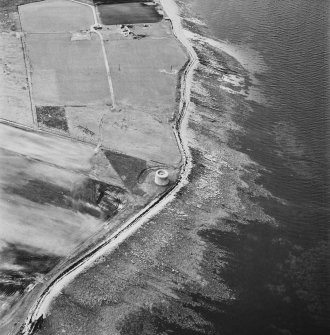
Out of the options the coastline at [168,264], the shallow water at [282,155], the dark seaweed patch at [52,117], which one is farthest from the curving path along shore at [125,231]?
the dark seaweed patch at [52,117]

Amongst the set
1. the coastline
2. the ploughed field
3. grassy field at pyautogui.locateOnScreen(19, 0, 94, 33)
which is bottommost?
the coastline

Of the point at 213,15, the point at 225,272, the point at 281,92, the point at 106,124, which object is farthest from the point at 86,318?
the point at 213,15

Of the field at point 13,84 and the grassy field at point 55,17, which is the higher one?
the grassy field at point 55,17

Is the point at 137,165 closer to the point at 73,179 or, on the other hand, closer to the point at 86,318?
the point at 73,179

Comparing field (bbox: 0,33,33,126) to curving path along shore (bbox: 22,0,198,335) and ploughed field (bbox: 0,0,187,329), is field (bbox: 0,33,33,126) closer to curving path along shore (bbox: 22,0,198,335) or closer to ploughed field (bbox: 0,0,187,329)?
ploughed field (bbox: 0,0,187,329)

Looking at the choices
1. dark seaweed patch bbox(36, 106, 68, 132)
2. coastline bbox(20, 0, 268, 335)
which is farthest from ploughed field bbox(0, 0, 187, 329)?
coastline bbox(20, 0, 268, 335)

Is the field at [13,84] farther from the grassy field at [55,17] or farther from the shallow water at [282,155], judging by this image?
the shallow water at [282,155]
